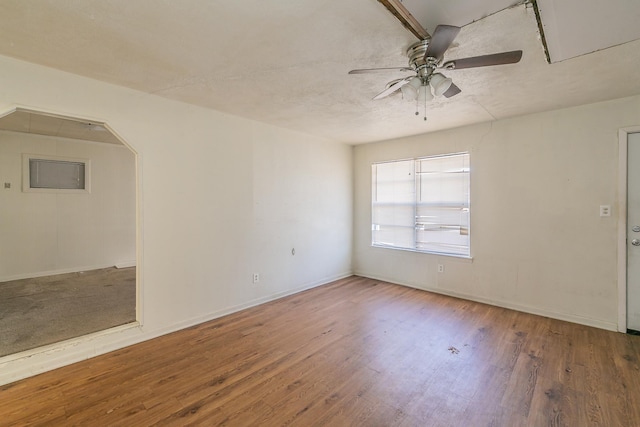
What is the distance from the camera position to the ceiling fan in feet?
5.03

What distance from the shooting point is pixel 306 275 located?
455 cm

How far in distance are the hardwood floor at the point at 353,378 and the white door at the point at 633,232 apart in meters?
0.31

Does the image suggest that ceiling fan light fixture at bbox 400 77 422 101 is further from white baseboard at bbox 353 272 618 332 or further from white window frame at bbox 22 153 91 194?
white window frame at bbox 22 153 91 194

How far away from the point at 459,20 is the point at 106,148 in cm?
648

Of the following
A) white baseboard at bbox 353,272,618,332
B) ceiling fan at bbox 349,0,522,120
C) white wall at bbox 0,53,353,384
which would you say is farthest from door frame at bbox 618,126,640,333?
white wall at bbox 0,53,353,384

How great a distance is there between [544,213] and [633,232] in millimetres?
757

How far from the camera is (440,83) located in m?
1.94

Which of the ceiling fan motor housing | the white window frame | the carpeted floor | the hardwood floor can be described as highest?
the ceiling fan motor housing

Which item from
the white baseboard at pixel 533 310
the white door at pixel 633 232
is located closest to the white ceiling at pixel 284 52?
the white door at pixel 633 232

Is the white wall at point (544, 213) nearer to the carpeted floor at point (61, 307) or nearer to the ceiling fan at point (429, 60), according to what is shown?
the ceiling fan at point (429, 60)

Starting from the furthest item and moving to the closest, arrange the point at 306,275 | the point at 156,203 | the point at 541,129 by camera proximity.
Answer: the point at 306,275, the point at 541,129, the point at 156,203

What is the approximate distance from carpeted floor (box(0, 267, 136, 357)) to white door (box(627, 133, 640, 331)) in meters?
5.26

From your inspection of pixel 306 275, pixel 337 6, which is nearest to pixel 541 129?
pixel 337 6

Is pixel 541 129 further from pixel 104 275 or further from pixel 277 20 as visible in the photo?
pixel 104 275
